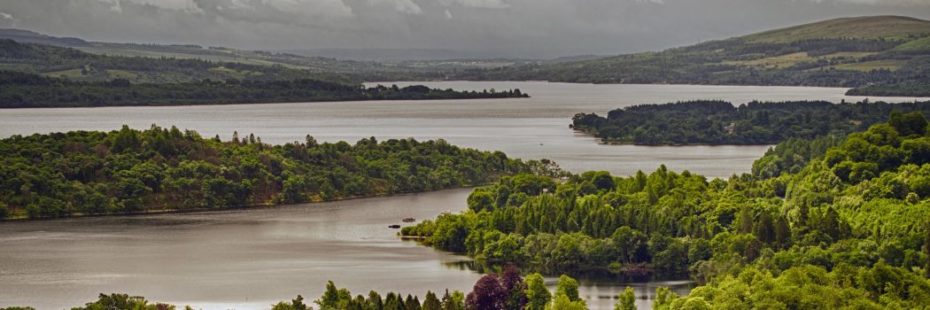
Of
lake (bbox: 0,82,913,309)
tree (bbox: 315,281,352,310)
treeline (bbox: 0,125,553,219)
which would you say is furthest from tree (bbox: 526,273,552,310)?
treeline (bbox: 0,125,553,219)

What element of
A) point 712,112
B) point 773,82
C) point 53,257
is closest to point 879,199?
point 53,257

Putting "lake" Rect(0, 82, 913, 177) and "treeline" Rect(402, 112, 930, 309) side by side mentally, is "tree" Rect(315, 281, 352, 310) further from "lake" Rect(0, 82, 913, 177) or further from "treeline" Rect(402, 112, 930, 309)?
"lake" Rect(0, 82, 913, 177)

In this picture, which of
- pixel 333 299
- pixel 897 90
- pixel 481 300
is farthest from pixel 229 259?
pixel 897 90

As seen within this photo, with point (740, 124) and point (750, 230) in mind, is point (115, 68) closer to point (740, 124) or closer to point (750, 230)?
point (740, 124)

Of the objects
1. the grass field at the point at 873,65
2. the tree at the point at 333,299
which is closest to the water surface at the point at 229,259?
the tree at the point at 333,299

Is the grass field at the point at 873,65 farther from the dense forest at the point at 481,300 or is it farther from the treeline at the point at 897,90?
the dense forest at the point at 481,300

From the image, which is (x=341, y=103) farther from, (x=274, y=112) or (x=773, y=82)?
(x=773, y=82)
